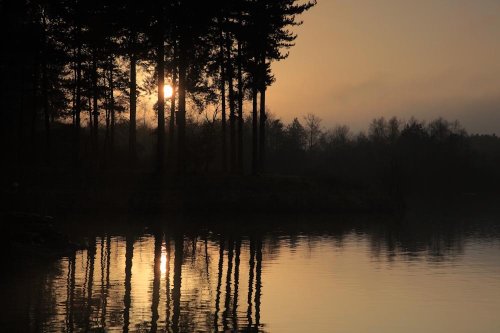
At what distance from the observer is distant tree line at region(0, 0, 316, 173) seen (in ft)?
139

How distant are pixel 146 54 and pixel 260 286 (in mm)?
29680

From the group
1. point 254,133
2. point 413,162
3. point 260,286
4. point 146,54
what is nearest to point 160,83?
point 146,54

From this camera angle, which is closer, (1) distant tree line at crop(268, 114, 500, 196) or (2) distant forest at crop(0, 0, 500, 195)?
(2) distant forest at crop(0, 0, 500, 195)

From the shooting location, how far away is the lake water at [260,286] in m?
13.0

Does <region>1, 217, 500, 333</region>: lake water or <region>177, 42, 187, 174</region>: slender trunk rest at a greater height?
<region>177, 42, 187, 174</region>: slender trunk

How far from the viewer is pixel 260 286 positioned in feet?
56.4

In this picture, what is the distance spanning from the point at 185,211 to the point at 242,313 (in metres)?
28.2

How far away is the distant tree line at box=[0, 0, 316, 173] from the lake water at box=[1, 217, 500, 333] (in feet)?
56.0

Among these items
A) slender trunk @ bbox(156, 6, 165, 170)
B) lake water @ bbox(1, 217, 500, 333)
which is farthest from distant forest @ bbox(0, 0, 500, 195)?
lake water @ bbox(1, 217, 500, 333)

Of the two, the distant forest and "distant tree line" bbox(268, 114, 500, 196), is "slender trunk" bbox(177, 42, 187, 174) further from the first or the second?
"distant tree line" bbox(268, 114, 500, 196)

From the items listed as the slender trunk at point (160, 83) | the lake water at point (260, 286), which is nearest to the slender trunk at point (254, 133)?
the slender trunk at point (160, 83)

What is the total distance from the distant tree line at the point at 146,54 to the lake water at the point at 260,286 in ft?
56.0

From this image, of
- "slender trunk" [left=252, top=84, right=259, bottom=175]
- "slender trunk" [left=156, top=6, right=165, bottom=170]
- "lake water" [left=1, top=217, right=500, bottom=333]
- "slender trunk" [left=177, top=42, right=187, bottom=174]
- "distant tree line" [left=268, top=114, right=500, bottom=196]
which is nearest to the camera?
"lake water" [left=1, top=217, right=500, bottom=333]

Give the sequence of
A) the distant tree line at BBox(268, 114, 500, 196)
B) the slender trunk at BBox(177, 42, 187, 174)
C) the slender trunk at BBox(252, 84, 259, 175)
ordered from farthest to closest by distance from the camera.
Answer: the distant tree line at BBox(268, 114, 500, 196) < the slender trunk at BBox(252, 84, 259, 175) < the slender trunk at BBox(177, 42, 187, 174)
